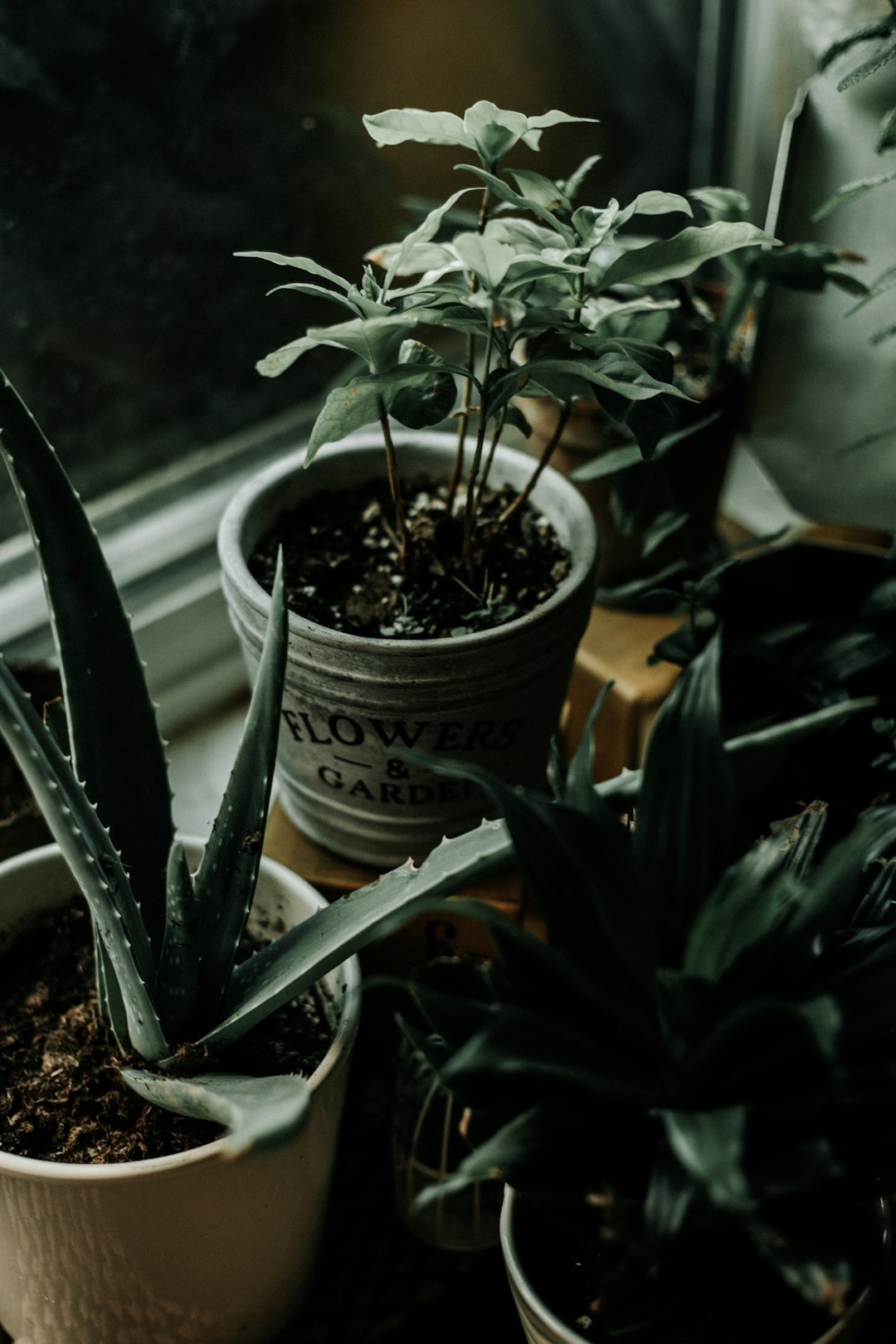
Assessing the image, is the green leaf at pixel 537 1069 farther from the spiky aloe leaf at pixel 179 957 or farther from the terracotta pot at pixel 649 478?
the terracotta pot at pixel 649 478

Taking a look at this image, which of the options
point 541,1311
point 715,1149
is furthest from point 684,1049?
point 541,1311

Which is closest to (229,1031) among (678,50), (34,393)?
(34,393)

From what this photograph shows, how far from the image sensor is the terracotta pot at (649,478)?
1.00m

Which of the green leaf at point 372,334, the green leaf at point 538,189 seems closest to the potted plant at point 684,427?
the green leaf at point 538,189

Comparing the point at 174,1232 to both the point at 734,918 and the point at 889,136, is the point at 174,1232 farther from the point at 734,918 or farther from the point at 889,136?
the point at 889,136

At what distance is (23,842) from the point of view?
3.15 feet

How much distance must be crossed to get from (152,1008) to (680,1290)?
1.11 feet

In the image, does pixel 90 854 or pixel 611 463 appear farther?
pixel 611 463

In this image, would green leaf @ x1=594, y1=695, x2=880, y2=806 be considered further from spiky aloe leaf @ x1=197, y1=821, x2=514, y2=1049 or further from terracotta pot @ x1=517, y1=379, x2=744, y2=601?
terracotta pot @ x1=517, y1=379, x2=744, y2=601

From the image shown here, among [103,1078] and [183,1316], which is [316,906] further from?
[183,1316]

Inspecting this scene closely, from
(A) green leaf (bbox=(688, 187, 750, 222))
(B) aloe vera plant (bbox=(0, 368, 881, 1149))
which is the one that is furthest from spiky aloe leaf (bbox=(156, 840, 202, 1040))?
(A) green leaf (bbox=(688, 187, 750, 222))

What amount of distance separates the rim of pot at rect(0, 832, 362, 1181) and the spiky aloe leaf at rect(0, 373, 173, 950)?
0.25 ft

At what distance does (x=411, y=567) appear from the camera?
85cm

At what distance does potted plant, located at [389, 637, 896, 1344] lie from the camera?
51cm
